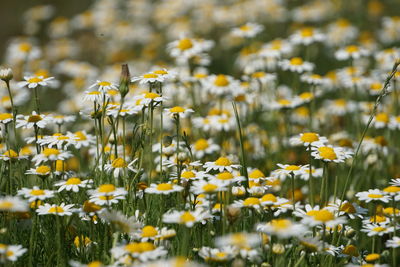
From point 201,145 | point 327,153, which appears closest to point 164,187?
point 327,153

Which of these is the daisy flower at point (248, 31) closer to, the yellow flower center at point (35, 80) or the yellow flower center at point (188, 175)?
the yellow flower center at point (35, 80)

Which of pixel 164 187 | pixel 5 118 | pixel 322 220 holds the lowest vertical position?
pixel 322 220

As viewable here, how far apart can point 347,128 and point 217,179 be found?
338cm

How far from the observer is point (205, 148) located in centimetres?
443

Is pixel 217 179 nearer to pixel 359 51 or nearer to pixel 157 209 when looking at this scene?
pixel 157 209

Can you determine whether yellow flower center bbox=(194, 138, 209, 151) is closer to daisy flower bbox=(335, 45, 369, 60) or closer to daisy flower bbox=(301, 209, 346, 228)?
daisy flower bbox=(301, 209, 346, 228)

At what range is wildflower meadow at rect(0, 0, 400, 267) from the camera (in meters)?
2.81

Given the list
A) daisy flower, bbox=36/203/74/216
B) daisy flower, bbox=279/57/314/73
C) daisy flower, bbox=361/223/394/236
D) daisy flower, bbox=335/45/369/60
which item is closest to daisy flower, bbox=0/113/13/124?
daisy flower, bbox=36/203/74/216

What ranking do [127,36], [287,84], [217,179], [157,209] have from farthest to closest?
[127,36]
[287,84]
[157,209]
[217,179]

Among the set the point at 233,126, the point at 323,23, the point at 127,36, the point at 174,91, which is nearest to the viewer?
the point at 233,126

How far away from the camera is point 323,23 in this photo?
10.8 metres

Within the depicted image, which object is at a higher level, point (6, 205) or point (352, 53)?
point (352, 53)

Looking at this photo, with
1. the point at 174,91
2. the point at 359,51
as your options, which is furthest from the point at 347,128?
the point at 174,91

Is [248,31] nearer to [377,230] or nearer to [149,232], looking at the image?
[377,230]
